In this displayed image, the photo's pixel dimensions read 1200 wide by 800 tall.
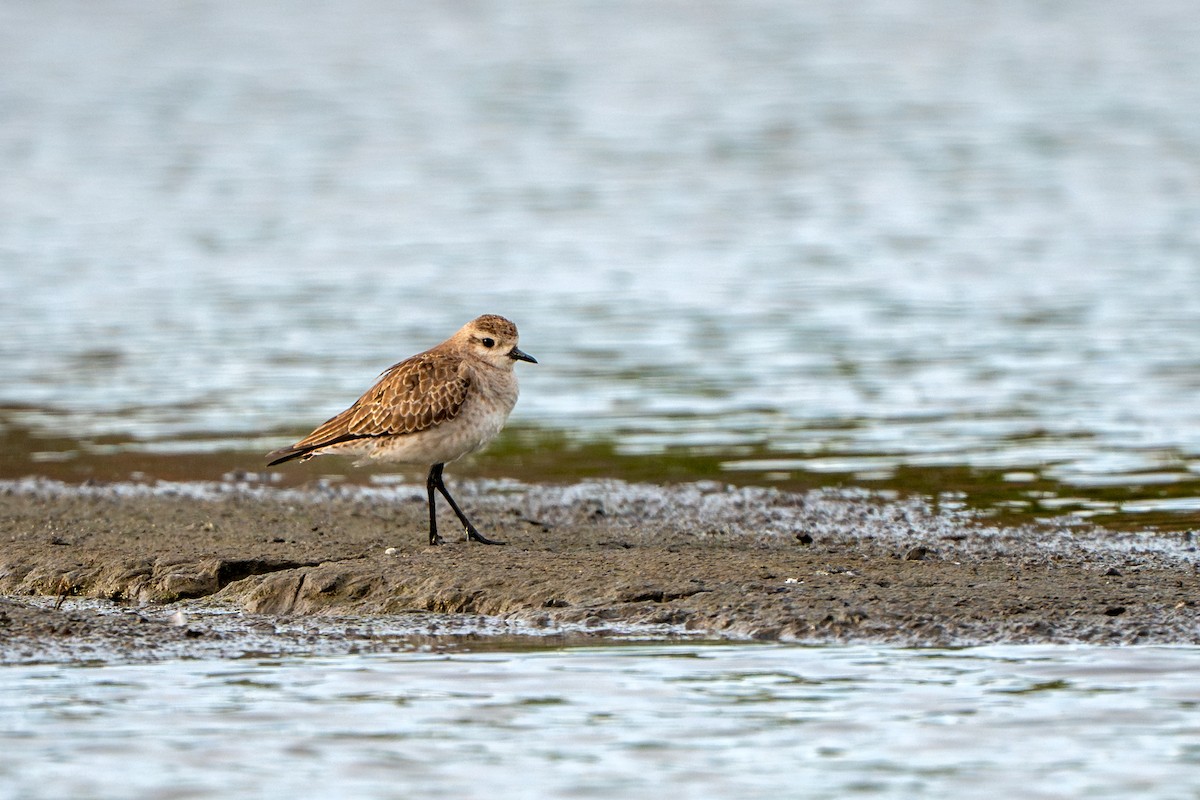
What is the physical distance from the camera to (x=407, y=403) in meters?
9.16

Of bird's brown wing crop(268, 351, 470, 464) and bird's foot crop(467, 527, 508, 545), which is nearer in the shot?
bird's brown wing crop(268, 351, 470, 464)

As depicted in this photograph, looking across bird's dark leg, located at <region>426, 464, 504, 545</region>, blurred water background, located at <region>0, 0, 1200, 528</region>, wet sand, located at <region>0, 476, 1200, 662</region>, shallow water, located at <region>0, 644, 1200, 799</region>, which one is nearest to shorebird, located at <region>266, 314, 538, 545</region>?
bird's dark leg, located at <region>426, 464, 504, 545</region>

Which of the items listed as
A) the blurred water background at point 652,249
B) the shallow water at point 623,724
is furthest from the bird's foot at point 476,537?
the blurred water background at point 652,249

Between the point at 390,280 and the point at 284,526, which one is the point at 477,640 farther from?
the point at 390,280

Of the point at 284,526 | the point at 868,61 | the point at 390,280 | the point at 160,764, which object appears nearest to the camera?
the point at 160,764

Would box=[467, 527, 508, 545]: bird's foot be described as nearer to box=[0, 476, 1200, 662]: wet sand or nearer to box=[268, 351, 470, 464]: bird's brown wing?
box=[0, 476, 1200, 662]: wet sand

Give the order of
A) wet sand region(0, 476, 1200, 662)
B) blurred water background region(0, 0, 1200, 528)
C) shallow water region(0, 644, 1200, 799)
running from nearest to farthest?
1. shallow water region(0, 644, 1200, 799)
2. wet sand region(0, 476, 1200, 662)
3. blurred water background region(0, 0, 1200, 528)

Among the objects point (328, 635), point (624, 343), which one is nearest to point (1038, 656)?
point (328, 635)

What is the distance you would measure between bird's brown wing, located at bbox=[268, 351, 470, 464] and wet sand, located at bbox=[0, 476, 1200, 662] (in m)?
0.52

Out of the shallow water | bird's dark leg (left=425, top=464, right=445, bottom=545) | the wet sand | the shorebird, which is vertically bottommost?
the shallow water

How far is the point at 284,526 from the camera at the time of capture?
995cm

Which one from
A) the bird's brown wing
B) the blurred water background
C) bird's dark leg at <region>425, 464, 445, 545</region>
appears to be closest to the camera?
the bird's brown wing

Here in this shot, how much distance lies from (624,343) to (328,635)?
8216 millimetres

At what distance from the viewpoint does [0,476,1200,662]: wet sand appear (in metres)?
7.52
